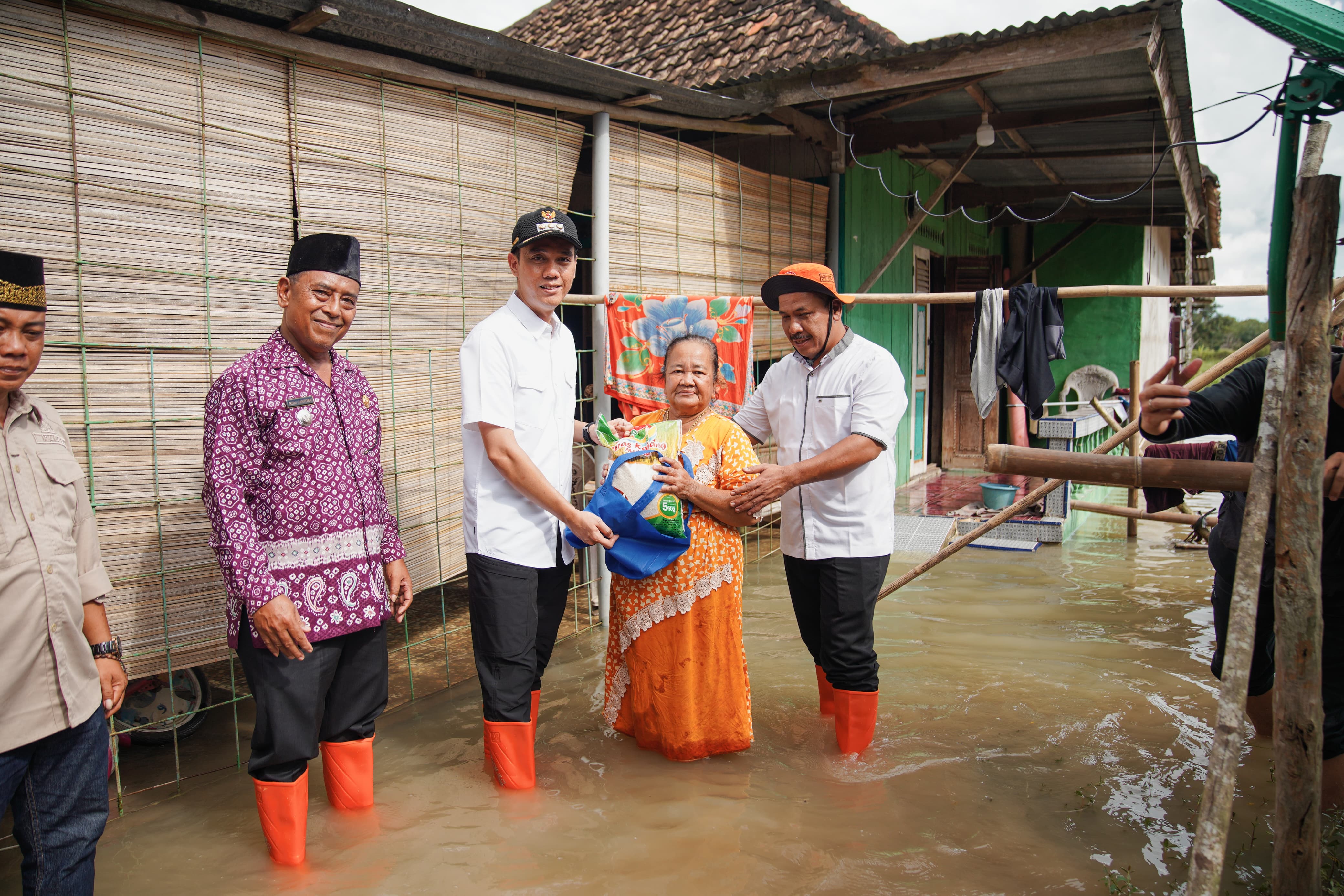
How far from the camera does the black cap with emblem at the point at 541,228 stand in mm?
3145

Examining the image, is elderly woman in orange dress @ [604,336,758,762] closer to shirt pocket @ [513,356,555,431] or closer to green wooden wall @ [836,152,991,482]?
shirt pocket @ [513,356,555,431]

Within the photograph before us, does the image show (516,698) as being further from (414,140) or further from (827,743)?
(414,140)

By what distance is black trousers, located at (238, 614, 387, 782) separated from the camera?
2674 mm

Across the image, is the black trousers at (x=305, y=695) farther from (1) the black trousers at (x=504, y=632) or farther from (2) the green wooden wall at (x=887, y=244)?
(2) the green wooden wall at (x=887, y=244)

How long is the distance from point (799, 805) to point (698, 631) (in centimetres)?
72

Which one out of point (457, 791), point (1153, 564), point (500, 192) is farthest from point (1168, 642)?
point (500, 192)

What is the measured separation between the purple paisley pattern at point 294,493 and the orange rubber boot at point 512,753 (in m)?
0.63

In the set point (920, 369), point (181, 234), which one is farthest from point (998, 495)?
point (181, 234)

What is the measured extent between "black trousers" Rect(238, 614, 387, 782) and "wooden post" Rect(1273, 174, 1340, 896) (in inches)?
103

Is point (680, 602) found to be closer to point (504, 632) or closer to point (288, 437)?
point (504, 632)

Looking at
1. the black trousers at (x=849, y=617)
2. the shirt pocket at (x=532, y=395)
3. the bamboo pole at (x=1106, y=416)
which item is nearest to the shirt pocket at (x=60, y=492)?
the shirt pocket at (x=532, y=395)

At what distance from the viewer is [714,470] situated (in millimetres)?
3402

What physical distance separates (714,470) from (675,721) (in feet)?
3.28

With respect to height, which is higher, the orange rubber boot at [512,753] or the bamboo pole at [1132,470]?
the bamboo pole at [1132,470]
